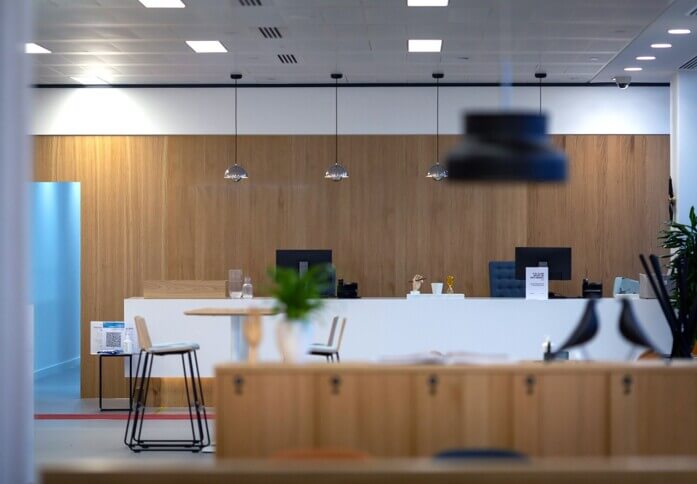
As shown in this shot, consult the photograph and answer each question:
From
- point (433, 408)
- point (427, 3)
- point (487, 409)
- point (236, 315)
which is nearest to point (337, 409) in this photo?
point (433, 408)

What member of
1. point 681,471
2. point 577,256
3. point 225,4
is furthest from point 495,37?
point 681,471

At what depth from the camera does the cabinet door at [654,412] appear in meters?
4.63

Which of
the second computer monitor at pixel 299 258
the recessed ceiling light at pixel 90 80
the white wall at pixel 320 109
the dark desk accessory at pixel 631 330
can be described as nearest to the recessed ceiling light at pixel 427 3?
the second computer monitor at pixel 299 258

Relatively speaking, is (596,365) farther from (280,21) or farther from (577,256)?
(577,256)

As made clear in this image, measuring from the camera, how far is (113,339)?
37.9 ft

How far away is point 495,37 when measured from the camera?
995 centimetres

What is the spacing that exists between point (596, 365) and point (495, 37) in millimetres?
5924

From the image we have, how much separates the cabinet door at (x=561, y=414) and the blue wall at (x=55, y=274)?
33.6ft

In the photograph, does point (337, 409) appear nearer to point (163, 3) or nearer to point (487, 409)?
point (487, 409)

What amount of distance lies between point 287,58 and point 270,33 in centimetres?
139

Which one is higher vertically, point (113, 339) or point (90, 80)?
point (90, 80)

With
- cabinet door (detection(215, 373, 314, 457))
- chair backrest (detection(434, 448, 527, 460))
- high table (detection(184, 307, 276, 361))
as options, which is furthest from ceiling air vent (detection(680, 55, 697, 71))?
chair backrest (detection(434, 448, 527, 460))

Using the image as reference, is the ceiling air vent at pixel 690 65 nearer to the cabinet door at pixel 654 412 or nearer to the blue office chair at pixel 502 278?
the blue office chair at pixel 502 278

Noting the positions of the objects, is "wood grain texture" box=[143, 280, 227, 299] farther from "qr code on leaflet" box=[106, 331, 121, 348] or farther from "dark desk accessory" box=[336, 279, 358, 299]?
"dark desk accessory" box=[336, 279, 358, 299]
